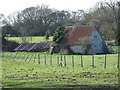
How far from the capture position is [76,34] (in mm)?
62750

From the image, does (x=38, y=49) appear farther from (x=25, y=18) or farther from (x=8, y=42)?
(x=25, y=18)

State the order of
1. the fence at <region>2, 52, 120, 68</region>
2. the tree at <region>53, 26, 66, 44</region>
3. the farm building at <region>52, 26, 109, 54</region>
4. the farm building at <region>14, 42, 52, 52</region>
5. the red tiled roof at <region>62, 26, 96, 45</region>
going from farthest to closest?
the farm building at <region>14, 42, 52, 52</region>
the tree at <region>53, 26, 66, 44</region>
the red tiled roof at <region>62, 26, 96, 45</region>
the farm building at <region>52, 26, 109, 54</region>
the fence at <region>2, 52, 120, 68</region>

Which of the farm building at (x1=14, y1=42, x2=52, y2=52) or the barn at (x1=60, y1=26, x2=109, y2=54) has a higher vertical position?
the barn at (x1=60, y1=26, x2=109, y2=54)

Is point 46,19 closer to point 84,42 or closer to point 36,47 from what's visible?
point 36,47

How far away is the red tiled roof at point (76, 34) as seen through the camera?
199 ft

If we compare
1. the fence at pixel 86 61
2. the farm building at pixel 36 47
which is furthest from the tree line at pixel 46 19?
the fence at pixel 86 61

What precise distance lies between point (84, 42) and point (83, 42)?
0.72 feet

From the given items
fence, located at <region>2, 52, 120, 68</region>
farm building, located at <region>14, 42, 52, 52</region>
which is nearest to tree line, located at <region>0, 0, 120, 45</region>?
farm building, located at <region>14, 42, 52, 52</region>

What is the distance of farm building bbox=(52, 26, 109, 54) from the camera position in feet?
189

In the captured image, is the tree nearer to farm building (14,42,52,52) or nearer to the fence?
farm building (14,42,52,52)

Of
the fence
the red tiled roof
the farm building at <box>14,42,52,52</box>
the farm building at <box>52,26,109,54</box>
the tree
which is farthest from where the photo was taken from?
the farm building at <box>14,42,52,52</box>

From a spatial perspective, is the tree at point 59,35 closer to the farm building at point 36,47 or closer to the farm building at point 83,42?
the farm building at point 83,42

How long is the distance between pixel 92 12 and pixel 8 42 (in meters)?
25.8

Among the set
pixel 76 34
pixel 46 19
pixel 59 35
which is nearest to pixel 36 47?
pixel 59 35
